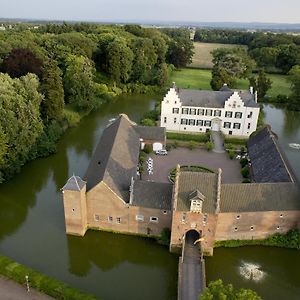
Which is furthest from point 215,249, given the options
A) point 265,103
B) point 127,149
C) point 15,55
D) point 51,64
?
point 265,103

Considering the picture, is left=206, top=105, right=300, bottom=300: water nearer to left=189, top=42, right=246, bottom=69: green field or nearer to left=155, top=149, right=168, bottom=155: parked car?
left=155, top=149, right=168, bottom=155: parked car

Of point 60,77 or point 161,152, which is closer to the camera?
point 161,152

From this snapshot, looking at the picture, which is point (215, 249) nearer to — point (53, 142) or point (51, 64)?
point (53, 142)

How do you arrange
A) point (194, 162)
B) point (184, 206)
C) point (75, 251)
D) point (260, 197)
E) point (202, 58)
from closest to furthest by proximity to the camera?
point (184, 206) → point (75, 251) → point (260, 197) → point (194, 162) → point (202, 58)

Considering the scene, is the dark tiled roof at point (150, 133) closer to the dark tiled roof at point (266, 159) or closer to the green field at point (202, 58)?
the dark tiled roof at point (266, 159)

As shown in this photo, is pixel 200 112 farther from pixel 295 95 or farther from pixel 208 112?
pixel 295 95

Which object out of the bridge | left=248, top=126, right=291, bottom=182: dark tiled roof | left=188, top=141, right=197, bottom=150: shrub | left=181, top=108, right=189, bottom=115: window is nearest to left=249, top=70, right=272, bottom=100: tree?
left=181, top=108, right=189, bottom=115: window

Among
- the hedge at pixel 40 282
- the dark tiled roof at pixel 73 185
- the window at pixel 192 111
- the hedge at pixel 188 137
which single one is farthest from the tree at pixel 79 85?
the hedge at pixel 40 282

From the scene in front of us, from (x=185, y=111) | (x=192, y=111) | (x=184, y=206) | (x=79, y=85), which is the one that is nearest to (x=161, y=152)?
(x=185, y=111)
